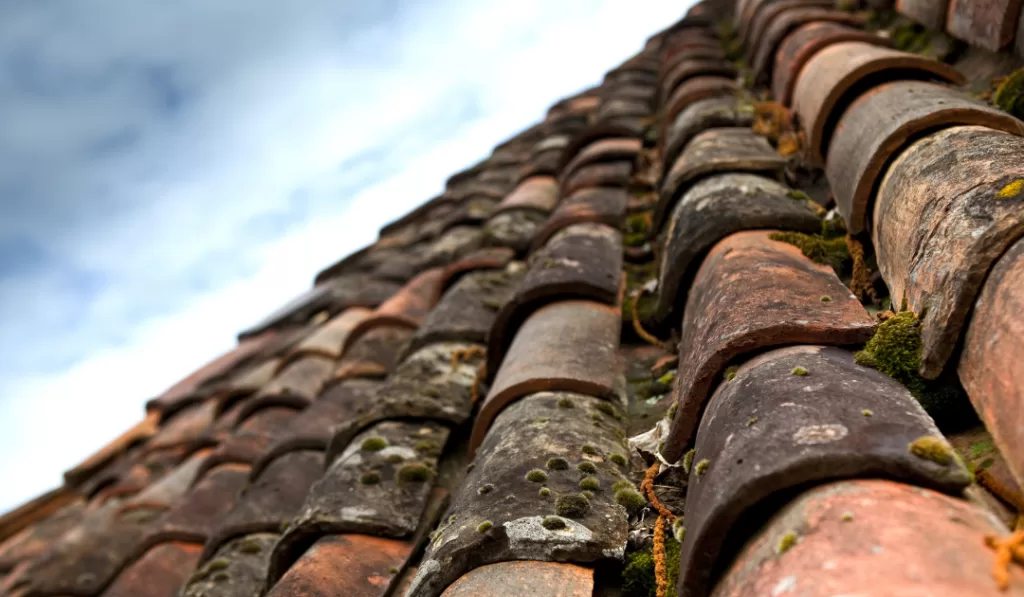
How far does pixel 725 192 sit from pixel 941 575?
180 centimetres

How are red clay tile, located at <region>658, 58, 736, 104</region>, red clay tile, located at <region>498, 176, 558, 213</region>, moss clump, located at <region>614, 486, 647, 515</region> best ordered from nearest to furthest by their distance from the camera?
1. moss clump, located at <region>614, 486, 647, 515</region>
2. red clay tile, located at <region>498, 176, 558, 213</region>
3. red clay tile, located at <region>658, 58, 736, 104</region>

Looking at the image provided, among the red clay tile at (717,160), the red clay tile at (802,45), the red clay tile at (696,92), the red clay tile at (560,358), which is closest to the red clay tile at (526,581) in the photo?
the red clay tile at (560,358)

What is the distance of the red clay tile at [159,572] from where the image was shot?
3.06 metres

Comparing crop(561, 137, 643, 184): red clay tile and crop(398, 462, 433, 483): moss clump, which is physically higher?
crop(561, 137, 643, 184): red clay tile

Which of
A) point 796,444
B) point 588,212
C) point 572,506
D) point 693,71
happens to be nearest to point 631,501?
point 572,506

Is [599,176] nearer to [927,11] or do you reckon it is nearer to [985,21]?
[927,11]

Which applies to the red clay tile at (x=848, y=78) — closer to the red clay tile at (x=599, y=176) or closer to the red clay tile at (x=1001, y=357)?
the red clay tile at (x=599, y=176)

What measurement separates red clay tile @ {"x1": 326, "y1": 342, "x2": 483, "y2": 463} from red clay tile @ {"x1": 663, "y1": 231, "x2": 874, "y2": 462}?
0.97m

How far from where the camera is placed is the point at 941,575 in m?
0.99

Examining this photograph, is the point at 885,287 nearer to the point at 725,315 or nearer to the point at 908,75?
the point at 725,315

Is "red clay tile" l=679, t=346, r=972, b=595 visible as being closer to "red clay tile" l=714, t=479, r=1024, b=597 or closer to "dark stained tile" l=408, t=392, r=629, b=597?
"red clay tile" l=714, t=479, r=1024, b=597

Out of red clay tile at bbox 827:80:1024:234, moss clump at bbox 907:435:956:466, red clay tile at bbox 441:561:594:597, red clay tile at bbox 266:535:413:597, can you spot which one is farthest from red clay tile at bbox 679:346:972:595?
red clay tile at bbox 266:535:413:597

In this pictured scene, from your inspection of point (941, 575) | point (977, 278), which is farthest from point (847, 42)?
point (941, 575)

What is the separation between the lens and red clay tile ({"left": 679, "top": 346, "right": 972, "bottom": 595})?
1.23 meters
